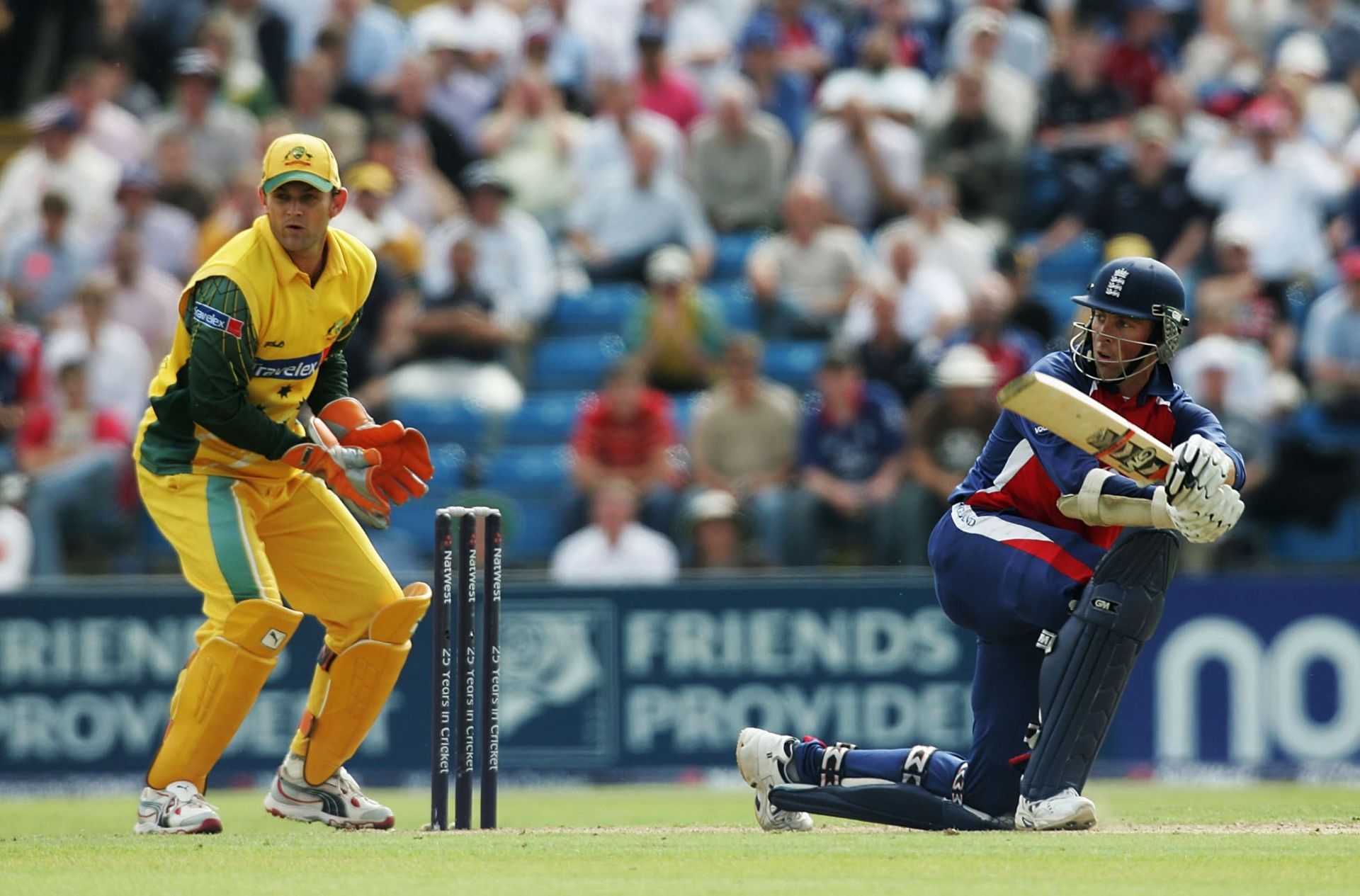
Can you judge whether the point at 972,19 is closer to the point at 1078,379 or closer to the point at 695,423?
the point at 695,423

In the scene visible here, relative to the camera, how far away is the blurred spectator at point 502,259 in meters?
14.7

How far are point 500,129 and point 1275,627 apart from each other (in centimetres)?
709

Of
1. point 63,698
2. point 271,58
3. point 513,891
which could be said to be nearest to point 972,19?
point 271,58

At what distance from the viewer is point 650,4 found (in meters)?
16.5

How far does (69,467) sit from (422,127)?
13.9 ft

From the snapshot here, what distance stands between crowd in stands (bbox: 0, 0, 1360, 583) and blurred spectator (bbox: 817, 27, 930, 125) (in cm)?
3

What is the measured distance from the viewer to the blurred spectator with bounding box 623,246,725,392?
1411cm

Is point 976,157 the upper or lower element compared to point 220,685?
upper

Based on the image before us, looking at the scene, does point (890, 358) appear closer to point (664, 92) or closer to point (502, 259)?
point (502, 259)

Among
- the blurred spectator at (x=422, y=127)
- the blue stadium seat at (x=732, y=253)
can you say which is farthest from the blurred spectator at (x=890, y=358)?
the blurred spectator at (x=422, y=127)

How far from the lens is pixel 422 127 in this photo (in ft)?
52.5

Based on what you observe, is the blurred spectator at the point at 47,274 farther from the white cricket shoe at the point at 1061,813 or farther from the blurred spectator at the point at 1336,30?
the white cricket shoe at the point at 1061,813

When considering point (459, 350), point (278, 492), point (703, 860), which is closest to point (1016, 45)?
point (459, 350)

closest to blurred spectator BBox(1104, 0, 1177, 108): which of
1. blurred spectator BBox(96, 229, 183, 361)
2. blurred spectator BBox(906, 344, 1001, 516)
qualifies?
blurred spectator BBox(906, 344, 1001, 516)
